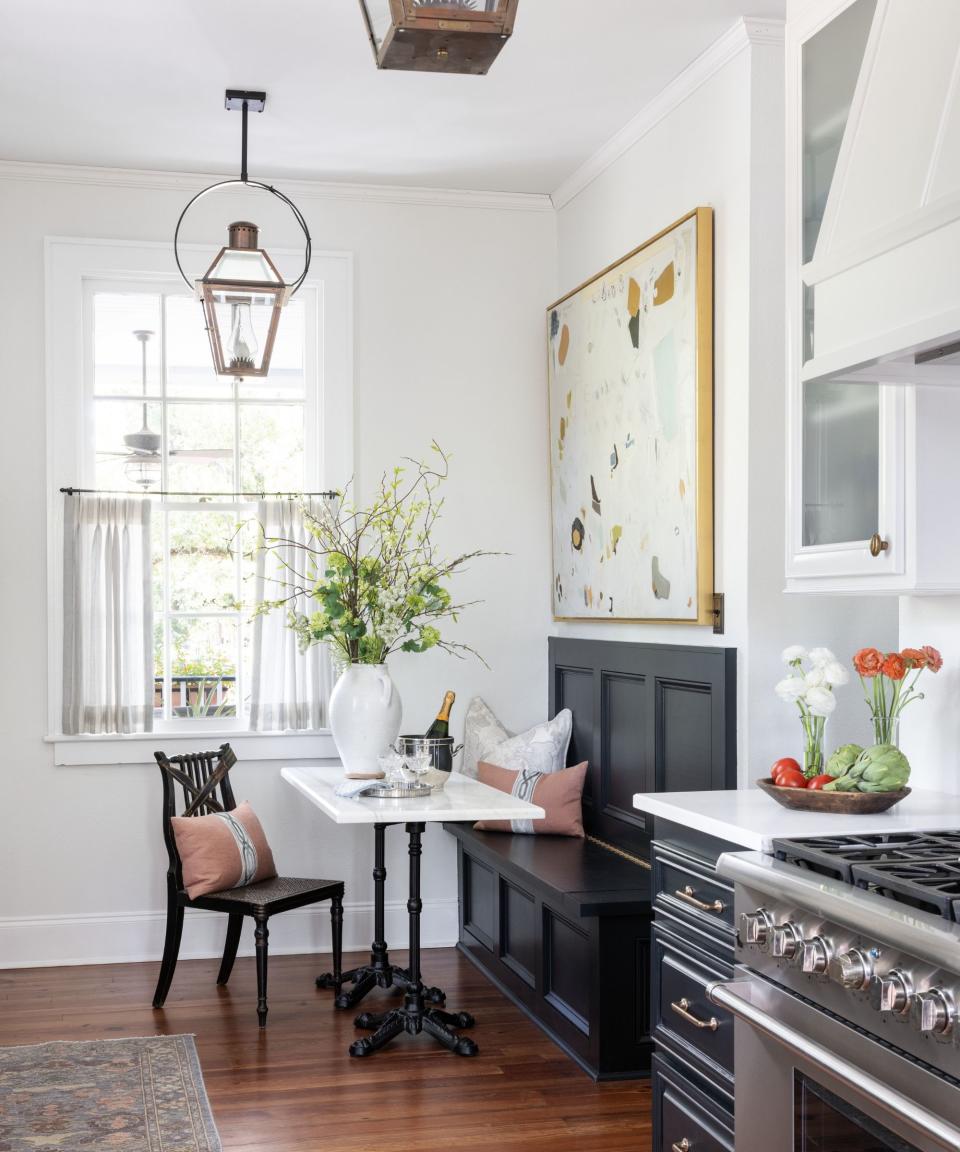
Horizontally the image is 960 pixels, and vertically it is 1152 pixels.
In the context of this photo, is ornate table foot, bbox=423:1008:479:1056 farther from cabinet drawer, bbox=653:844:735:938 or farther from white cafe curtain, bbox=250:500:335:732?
white cafe curtain, bbox=250:500:335:732

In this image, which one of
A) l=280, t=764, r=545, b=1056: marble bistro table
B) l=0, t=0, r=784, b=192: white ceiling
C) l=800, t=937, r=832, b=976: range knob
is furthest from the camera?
l=280, t=764, r=545, b=1056: marble bistro table

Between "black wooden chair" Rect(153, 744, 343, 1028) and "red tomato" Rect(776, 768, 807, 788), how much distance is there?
205 centimetres

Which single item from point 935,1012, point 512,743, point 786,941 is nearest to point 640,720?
point 512,743

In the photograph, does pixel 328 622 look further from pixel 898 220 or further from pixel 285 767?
pixel 898 220

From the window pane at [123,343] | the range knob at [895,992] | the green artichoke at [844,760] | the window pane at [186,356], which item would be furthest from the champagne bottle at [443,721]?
the range knob at [895,992]

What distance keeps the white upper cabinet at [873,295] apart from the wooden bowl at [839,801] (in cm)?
42

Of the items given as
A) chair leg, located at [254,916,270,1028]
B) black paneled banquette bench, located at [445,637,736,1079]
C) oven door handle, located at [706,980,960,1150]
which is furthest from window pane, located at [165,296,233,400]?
oven door handle, located at [706,980,960,1150]

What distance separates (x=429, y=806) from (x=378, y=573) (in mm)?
964

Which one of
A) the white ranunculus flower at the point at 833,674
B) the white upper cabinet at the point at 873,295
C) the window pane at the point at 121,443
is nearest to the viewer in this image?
the white upper cabinet at the point at 873,295

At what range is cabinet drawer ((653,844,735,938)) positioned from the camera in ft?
8.48

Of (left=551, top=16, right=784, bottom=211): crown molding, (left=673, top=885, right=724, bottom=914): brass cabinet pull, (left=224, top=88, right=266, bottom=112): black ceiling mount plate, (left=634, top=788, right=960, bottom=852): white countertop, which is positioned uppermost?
(left=224, top=88, right=266, bottom=112): black ceiling mount plate

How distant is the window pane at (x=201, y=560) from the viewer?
5.19 meters

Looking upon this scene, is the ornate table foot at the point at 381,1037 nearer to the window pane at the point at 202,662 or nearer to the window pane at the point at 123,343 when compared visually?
the window pane at the point at 202,662

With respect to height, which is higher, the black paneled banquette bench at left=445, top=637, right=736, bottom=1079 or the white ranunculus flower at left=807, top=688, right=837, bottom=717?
the white ranunculus flower at left=807, top=688, right=837, bottom=717
